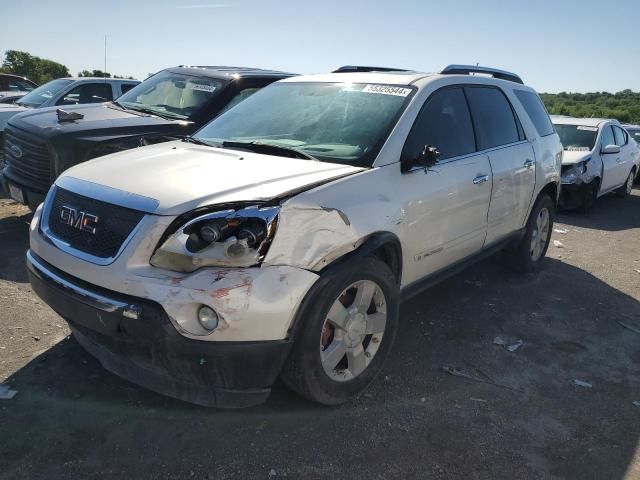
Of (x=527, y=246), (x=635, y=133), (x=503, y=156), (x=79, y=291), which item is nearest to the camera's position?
(x=79, y=291)

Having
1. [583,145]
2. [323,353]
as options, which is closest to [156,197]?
[323,353]

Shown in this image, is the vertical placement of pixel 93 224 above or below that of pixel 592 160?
above

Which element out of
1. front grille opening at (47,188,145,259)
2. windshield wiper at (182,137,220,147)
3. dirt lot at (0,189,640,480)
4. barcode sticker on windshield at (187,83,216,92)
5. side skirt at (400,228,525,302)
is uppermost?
barcode sticker on windshield at (187,83,216,92)

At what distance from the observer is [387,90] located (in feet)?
12.5

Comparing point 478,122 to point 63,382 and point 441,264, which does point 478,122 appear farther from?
point 63,382

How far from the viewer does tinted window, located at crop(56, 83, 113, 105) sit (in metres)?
9.22

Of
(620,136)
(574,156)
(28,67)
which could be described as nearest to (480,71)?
(574,156)

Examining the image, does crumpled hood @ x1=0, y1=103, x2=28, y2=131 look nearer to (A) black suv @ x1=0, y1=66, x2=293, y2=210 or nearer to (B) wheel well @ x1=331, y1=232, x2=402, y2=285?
(A) black suv @ x1=0, y1=66, x2=293, y2=210

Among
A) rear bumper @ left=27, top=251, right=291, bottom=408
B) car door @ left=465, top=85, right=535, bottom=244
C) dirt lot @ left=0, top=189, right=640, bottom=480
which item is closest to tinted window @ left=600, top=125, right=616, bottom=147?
car door @ left=465, top=85, right=535, bottom=244

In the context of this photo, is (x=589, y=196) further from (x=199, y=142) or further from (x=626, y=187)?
(x=199, y=142)

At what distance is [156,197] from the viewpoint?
8.73ft

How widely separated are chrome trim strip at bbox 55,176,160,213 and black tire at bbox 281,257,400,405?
0.88 m

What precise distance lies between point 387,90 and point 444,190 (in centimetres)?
80

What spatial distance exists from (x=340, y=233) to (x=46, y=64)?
5264 cm
